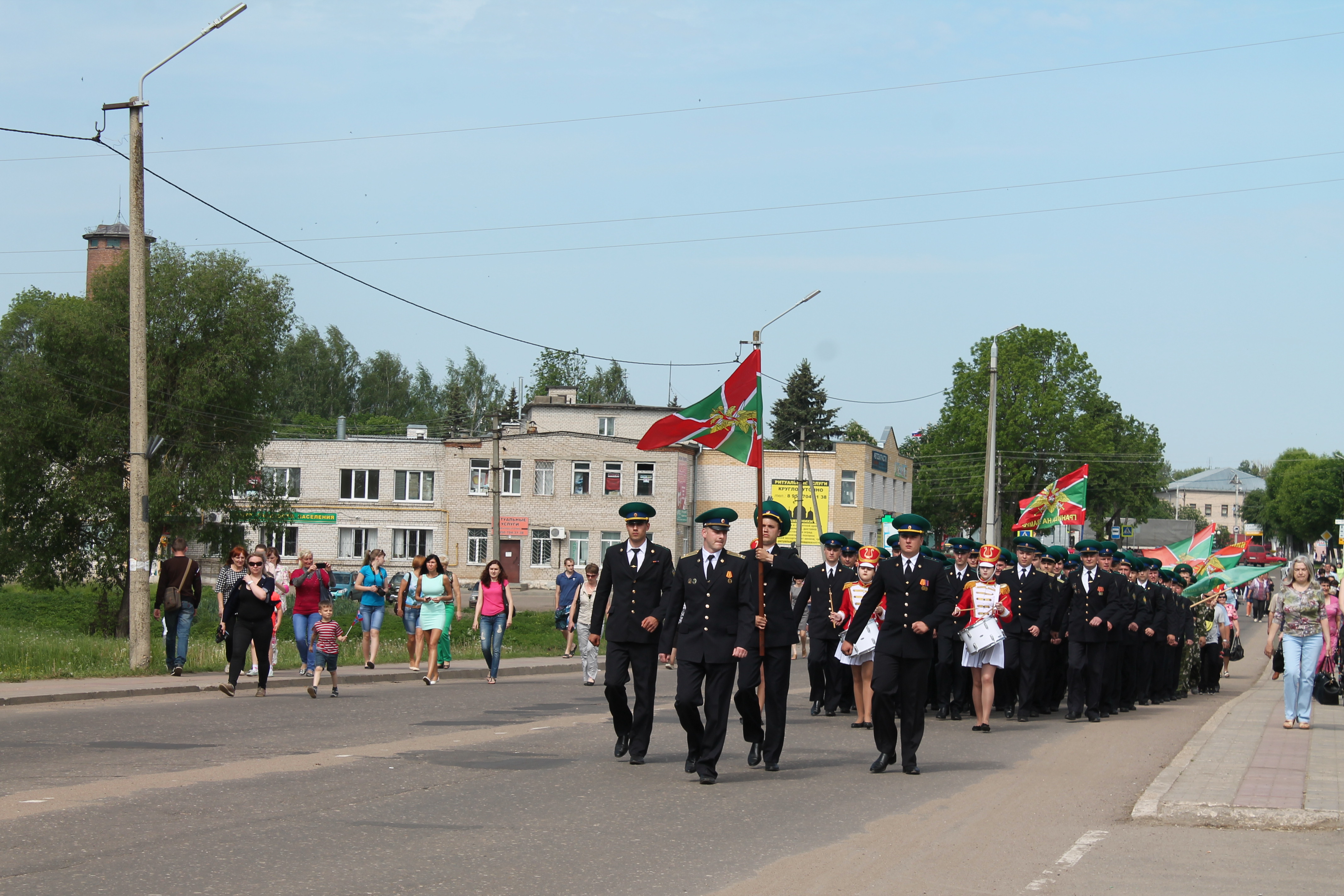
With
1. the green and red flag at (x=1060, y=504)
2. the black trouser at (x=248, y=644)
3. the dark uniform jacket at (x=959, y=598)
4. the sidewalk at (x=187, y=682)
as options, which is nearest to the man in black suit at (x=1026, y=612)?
the dark uniform jacket at (x=959, y=598)

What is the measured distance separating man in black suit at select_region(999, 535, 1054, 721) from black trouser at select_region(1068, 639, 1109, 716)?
1.43 feet

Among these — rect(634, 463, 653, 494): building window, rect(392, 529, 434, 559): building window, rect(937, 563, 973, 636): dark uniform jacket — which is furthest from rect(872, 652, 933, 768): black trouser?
rect(392, 529, 434, 559): building window

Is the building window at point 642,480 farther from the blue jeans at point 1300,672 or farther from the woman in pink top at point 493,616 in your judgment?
the blue jeans at point 1300,672

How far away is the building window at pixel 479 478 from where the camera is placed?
67.6m

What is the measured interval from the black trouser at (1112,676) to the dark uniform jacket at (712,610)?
790cm

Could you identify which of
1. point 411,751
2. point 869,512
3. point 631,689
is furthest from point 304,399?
point 411,751

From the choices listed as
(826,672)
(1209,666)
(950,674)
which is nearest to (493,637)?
(826,672)

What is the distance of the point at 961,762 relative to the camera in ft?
38.6

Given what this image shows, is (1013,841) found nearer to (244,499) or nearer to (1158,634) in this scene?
(1158,634)

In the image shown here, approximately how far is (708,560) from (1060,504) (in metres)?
23.8

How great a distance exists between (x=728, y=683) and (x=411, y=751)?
9.39ft

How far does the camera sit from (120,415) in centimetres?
3753

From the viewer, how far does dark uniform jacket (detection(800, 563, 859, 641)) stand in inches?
617

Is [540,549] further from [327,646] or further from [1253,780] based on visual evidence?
[1253,780]
